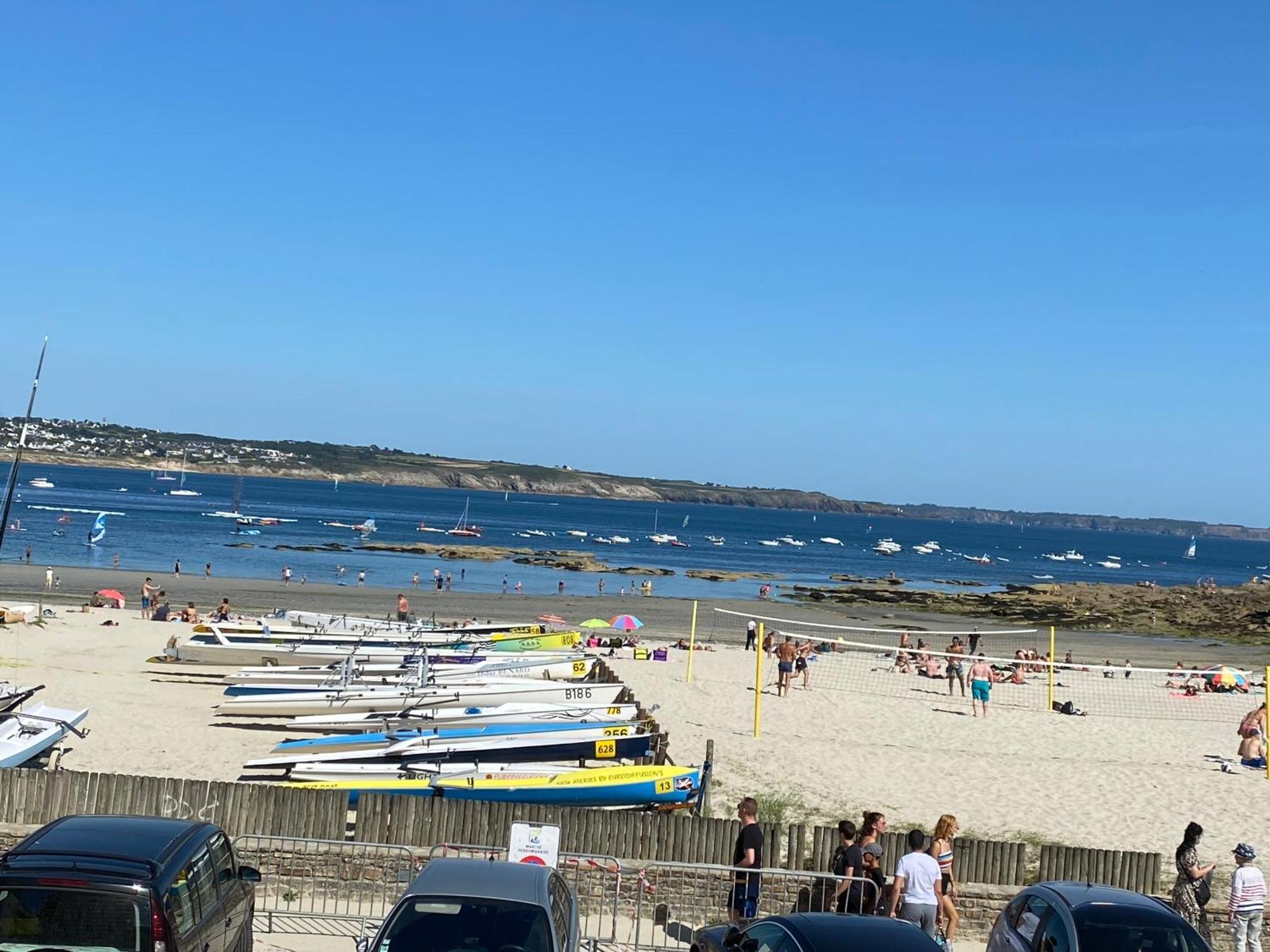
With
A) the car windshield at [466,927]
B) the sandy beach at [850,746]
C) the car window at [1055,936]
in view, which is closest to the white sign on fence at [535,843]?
the car windshield at [466,927]

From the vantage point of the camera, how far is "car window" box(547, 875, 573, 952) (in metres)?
7.56

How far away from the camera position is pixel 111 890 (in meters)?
7.09

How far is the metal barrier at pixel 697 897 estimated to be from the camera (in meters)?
11.7

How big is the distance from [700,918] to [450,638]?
25.6 m

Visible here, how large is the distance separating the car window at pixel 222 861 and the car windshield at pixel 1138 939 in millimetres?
5883

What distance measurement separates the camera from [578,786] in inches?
658

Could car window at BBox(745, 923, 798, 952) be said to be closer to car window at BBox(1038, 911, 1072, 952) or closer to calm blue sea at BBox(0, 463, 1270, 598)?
car window at BBox(1038, 911, 1072, 952)

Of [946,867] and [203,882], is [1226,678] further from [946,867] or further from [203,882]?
[203,882]

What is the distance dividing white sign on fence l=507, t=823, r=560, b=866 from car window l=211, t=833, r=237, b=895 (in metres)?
2.55

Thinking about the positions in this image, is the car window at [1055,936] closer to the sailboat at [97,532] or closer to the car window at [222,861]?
the car window at [222,861]

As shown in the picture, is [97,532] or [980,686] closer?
[980,686]

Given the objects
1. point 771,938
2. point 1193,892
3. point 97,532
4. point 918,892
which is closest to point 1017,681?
point 1193,892

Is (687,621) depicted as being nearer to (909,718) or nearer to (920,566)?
(909,718)

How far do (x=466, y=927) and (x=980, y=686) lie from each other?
23.0 m
